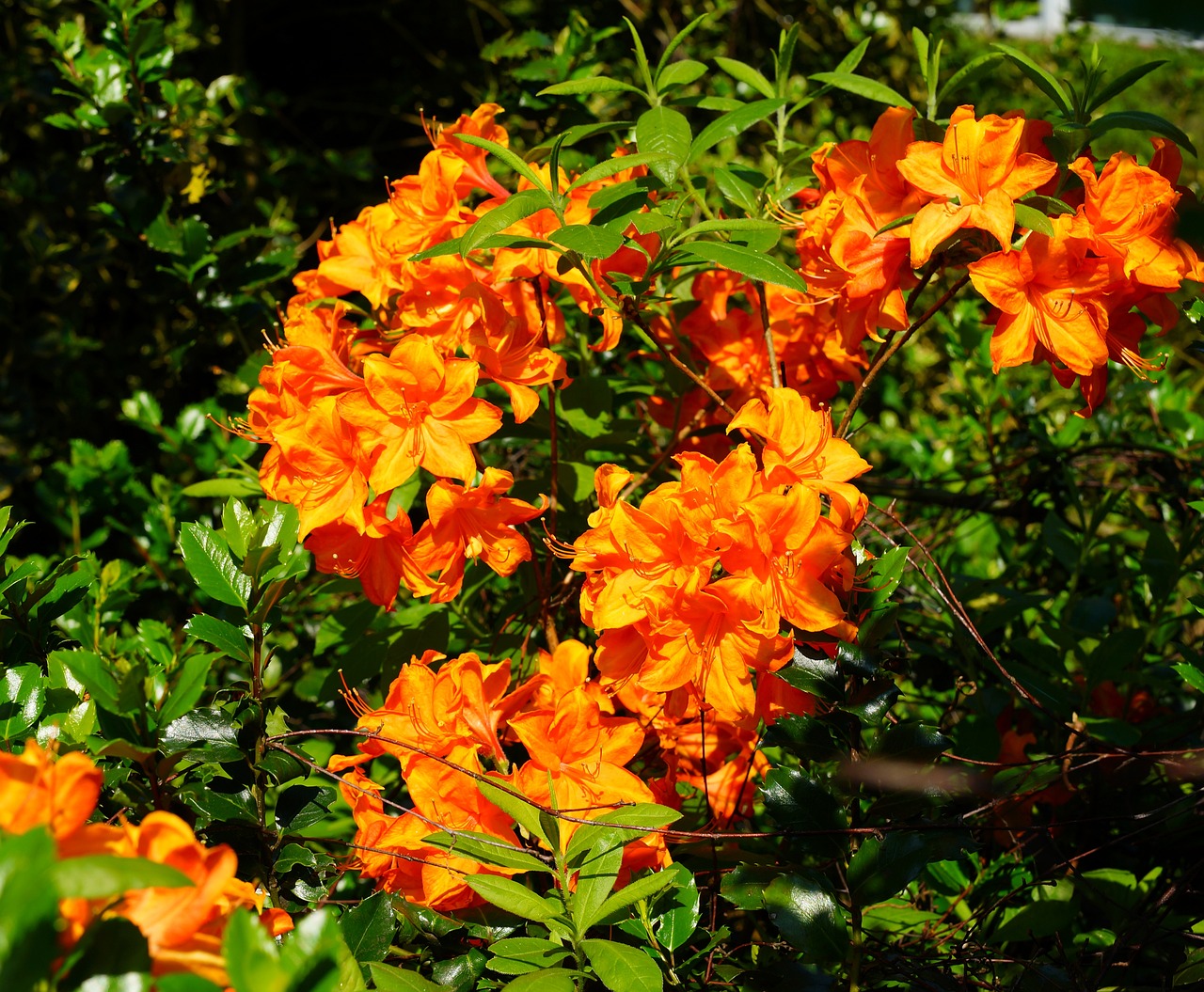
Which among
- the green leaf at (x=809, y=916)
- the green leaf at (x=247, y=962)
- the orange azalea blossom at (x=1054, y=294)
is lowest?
the green leaf at (x=809, y=916)

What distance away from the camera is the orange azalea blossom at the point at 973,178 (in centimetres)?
100

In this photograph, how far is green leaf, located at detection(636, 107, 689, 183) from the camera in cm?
107

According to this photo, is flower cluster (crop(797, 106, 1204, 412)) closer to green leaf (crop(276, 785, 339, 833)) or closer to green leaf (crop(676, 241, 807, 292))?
green leaf (crop(676, 241, 807, 292))

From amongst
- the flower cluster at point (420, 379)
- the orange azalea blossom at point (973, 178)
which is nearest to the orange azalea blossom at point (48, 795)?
the flower cluster at point (420, 379)

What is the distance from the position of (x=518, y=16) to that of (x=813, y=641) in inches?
112

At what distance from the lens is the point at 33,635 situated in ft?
3.52

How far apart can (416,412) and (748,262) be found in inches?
14.6

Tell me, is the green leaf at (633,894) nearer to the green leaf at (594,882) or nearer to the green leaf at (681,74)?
the green leaf at (594,882)

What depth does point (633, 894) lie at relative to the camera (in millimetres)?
825

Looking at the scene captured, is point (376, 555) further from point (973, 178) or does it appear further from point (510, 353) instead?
point (973, 178)

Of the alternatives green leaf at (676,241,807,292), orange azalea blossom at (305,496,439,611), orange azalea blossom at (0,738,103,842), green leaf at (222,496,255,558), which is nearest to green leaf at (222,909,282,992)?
orange azalea blossom at (0,738,103,842)

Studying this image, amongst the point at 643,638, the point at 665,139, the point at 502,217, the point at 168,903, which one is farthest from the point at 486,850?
the point at 665,139

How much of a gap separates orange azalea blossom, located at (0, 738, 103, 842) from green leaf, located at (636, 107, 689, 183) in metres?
0.76

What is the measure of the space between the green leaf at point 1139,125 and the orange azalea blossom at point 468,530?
2.30ft
